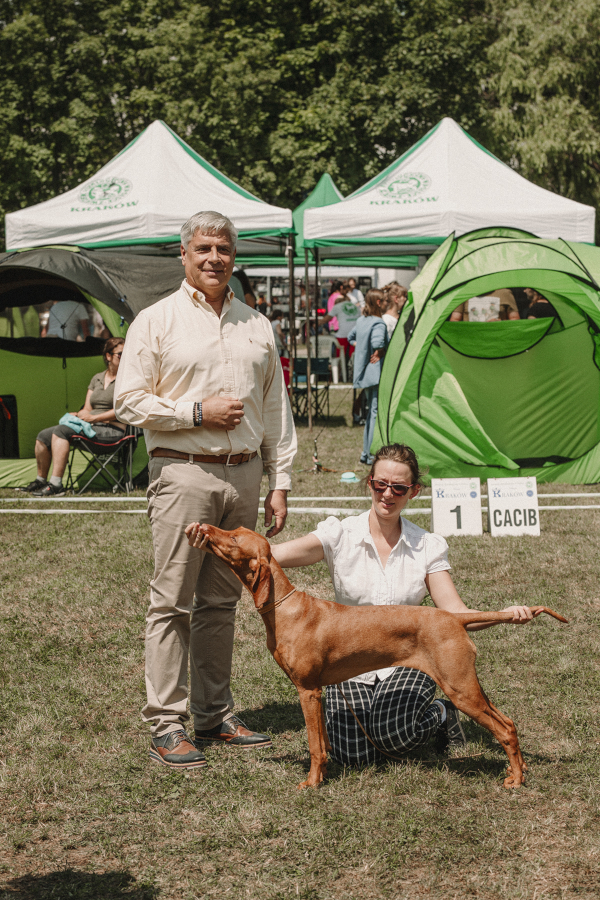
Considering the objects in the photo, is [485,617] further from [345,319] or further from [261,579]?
[345,319]

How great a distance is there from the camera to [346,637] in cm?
292

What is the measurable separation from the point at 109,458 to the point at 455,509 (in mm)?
3374

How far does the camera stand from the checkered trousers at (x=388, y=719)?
10.4 feet

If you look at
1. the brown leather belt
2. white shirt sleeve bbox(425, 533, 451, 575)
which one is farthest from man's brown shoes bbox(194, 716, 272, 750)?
the brown leather belt

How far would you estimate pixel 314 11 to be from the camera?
24047 mm

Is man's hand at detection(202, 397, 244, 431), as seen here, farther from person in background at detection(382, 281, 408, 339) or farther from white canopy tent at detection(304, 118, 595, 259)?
white canopy tent at detection(304, 118, 595, 259)

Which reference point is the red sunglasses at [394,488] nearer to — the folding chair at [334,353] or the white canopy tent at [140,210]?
the white canopy tent at [140,210]

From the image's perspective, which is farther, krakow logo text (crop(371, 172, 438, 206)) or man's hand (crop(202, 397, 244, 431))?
krakow logo text (crop(371, 172, 438, 206))

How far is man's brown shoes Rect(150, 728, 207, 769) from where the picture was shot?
321 centimetres

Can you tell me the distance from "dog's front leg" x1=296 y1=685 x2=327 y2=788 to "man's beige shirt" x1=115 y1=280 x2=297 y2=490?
92 centimetres

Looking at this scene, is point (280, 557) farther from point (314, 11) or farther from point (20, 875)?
point (314, 11)

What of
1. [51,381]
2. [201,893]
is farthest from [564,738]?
[51,381]

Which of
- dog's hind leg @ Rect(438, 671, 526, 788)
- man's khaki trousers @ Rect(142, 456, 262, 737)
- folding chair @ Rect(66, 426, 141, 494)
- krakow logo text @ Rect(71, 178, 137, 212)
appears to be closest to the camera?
dog's hind leg @ Rect(438, 671, 526, 788)

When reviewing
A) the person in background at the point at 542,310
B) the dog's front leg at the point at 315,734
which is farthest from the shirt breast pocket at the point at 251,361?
the person in background at the point at 542,310
